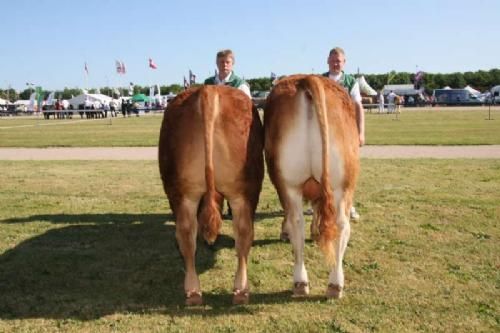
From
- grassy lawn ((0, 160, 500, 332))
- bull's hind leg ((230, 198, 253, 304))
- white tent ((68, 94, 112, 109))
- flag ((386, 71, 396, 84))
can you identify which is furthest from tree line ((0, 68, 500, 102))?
bull's hind leg ((230, 198, 253, 304))

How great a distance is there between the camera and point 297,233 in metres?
4.66

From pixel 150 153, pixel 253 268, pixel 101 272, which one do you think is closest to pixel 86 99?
pixel 150 153

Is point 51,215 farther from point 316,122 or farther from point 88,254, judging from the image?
point 316,122

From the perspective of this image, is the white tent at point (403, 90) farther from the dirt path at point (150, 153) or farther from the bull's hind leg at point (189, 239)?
the bull's hind leg at point (189, 239)

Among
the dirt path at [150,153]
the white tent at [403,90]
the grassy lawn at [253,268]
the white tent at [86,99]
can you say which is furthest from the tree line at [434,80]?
the grassy lawn at [253,268]

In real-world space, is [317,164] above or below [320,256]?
above

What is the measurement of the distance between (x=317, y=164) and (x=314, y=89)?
0.64 metres

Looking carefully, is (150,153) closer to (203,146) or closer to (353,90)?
(353,90)

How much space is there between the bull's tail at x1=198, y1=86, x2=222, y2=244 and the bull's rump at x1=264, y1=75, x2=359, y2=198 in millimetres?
582

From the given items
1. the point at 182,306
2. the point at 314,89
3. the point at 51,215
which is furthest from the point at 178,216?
the point at 51,215

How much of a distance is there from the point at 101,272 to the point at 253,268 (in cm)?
166

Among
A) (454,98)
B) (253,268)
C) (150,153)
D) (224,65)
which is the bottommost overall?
(253,268)

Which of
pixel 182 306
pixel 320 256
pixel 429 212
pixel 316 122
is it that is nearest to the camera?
pixel 316 122

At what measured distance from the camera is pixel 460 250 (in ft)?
19.5
